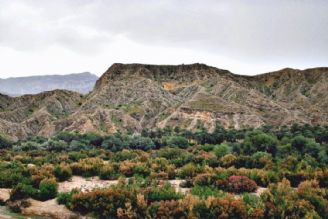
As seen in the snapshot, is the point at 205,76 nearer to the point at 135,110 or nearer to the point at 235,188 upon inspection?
the point at 135,110

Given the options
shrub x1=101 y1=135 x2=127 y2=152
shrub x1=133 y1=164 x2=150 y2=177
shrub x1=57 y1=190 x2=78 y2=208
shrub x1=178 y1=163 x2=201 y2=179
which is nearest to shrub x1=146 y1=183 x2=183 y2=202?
shrub x1=57 y1=190 x2=78 y2=208

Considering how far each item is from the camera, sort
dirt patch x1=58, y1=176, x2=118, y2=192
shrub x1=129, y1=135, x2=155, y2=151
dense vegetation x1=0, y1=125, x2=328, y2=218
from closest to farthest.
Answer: dense vegetation x1=0, y1=125, x2=328, y2=218 → dirt patch x1=58, y1=176, x2=118, y2=192 → shrub x1=129, y1=135, x2=155, y2=151

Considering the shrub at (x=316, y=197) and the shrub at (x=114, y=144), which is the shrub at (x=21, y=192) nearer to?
the shrub at (x=316, y=197)

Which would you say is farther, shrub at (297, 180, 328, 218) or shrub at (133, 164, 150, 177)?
shrub at (133, 164, 150, 177)

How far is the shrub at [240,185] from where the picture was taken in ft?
58.1

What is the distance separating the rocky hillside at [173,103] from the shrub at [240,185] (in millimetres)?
64739

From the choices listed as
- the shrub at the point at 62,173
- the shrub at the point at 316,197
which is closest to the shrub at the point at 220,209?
the shrub at the point at 316,197

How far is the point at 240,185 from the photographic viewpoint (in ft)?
58.5

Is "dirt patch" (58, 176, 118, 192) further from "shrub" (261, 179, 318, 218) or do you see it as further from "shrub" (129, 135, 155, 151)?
"shrub" (129, 135, 155, 151)

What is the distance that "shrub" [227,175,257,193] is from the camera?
698 inches

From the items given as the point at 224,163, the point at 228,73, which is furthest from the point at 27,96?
the point at 224,163

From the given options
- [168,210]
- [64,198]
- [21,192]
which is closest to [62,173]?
[21,192]

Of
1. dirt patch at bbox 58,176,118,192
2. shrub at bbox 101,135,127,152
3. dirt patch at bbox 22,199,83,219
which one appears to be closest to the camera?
dirt patch at bbox 22,199,83,219

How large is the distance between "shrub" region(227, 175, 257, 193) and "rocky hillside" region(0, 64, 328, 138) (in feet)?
212
